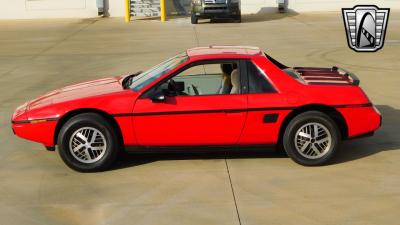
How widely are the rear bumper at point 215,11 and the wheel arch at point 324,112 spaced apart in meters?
19.0

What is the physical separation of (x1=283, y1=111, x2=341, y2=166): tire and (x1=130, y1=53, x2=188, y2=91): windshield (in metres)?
1.56

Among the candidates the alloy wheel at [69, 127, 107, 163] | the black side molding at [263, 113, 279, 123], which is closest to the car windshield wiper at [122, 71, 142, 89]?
the alloy wheel at [69, 127, 107, 163]

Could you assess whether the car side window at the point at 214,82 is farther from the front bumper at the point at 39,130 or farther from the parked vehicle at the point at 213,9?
the parked vehicle at the point at 213,9

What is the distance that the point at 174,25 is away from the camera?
975 inches

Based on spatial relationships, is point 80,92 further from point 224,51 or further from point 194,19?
point 194,19

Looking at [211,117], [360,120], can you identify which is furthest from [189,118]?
[360,120]

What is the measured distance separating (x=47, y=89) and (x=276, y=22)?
15982mm

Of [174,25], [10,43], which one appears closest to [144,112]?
[10,43]

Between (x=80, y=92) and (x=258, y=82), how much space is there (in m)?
2.16

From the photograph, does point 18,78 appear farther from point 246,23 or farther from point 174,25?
point 246,23

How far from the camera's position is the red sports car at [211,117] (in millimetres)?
6320

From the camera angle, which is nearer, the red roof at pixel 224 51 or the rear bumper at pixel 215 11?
the red roof at pixel 224 51

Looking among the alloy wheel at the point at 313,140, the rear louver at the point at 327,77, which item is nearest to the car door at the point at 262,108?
the alloy wheel at the point at 313,140

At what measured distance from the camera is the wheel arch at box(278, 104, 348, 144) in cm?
639
